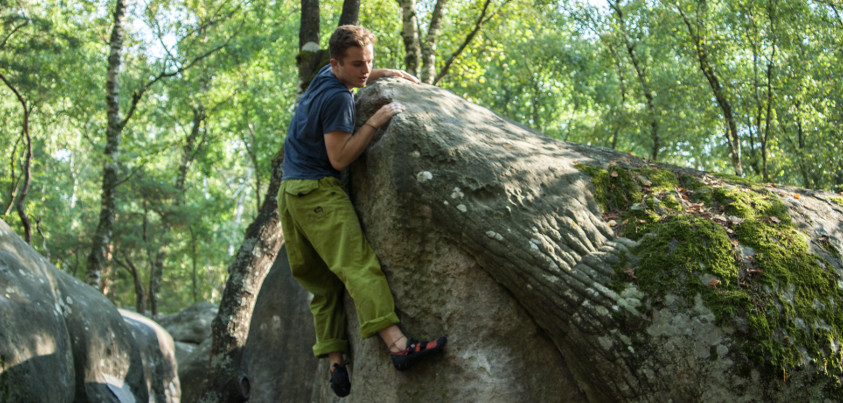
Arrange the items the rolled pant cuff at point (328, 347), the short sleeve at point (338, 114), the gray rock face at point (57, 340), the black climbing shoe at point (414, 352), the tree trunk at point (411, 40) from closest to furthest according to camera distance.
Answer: the black climbing shoe at point (414, 352)
the short sleeve at point (338, 114)
the rolled pant cuff at point (328, 347)
the gray rock face at point (57, 340)
the tree trunk at point (411, 40)

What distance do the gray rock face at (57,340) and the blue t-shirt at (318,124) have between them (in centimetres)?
300

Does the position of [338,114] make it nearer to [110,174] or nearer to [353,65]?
[353,65]

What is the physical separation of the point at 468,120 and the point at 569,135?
75.6 feet

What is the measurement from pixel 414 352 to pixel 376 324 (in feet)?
1.17

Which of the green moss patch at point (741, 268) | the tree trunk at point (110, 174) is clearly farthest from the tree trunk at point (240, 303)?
the tree trunk at point (110, 174)

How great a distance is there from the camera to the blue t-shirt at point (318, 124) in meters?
4.80

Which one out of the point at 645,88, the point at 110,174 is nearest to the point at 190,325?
the point at 110,174

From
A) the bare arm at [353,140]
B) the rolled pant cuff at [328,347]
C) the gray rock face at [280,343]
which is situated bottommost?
the gray rock face at [280,343]

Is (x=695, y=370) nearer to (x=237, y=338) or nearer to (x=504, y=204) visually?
(x=504, y=204)

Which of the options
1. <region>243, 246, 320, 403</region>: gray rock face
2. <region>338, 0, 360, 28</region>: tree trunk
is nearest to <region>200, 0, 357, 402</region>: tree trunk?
<region>243, 246, 320, 403</region>: gray rock face

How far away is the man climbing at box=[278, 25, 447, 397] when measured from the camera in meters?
4.62

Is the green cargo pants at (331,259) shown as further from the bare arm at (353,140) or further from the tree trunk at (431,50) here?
the tree trunk at (431,50)

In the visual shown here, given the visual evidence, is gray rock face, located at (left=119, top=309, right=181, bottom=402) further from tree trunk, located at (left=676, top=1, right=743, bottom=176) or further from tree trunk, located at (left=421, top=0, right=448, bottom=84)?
tree trunk, located at (left=676, top=1, right=743, bottom=176)

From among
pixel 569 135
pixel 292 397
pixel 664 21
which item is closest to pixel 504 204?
pixel 292 397
